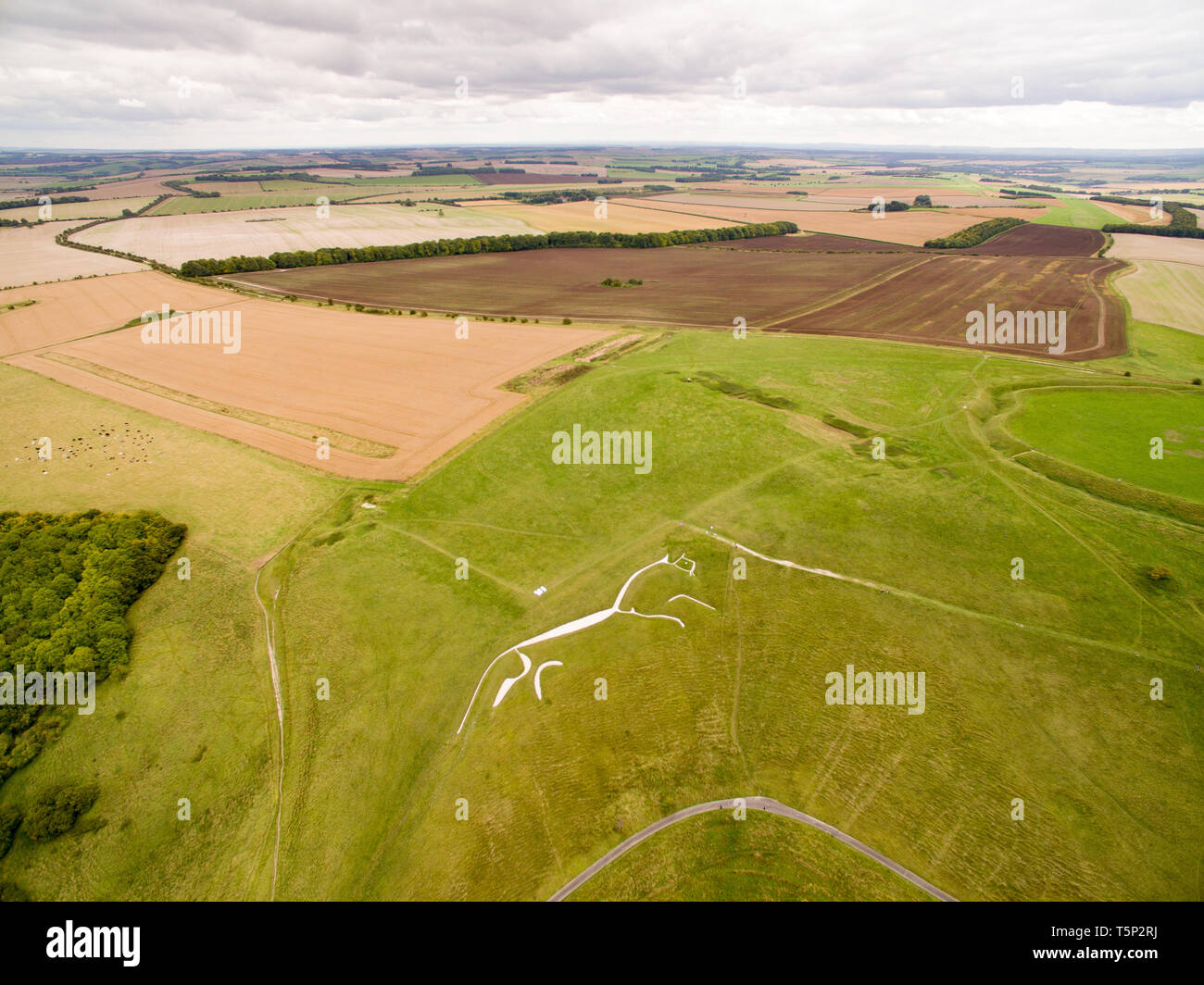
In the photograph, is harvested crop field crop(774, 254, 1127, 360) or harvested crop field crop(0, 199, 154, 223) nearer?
harvested crop field crop(774, 254, 1127, 360)

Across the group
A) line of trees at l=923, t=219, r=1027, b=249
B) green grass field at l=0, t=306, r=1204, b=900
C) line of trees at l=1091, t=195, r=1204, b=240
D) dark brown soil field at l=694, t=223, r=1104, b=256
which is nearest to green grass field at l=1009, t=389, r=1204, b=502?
green grass field at l=0, t=306, r=1204, b=900

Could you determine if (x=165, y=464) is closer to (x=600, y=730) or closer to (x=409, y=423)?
(x=409, y=423)

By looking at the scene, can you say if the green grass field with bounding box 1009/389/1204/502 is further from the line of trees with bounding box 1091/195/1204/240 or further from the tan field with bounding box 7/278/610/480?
the line of trees with bounding box 1091/195/1204/240

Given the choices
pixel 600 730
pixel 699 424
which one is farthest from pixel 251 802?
pixel 699 424

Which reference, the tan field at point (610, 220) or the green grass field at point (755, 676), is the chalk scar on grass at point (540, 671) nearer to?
the green grass field at point (755, 676)

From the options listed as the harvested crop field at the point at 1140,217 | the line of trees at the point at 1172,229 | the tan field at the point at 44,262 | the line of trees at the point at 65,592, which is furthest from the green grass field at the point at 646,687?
the harvested crop field at the point at 1140,217

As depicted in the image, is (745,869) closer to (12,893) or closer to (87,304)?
(12,893)

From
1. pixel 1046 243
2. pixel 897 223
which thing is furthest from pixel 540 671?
pixel 897 223
